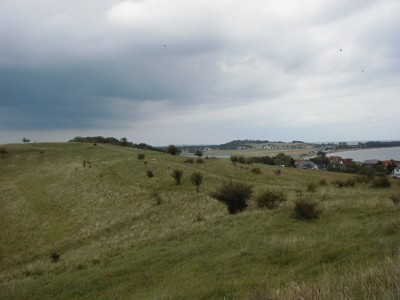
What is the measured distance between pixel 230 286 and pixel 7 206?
37.4 metres

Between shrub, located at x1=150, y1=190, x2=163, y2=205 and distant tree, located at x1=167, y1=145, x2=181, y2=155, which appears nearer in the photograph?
shrub, located at x1=150, y1=190, x2=163, y2=205

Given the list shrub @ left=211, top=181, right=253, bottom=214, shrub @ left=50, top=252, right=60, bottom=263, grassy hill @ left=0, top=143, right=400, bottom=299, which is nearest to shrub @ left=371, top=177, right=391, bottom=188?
grassy hill @ left=0, top=143, right=400, bottom=299

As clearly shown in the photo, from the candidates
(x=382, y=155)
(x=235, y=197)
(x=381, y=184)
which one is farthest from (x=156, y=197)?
(x=382, y=155)

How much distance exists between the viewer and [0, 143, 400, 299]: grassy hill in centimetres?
830

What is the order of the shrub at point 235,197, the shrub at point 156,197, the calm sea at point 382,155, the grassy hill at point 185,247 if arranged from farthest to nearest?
the calm sea at point 382,155, the shrub at point 156,197, the shrub at point 235,197, the grassy hill at point 185,247

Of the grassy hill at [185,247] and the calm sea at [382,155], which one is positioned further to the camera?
the calm sea at [382,155]

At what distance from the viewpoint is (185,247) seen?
1486 cm

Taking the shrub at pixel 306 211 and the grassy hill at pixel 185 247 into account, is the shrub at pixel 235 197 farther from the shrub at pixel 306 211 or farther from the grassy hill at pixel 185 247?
the shrub at pixel 306 211

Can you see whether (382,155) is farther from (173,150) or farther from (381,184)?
(381,184)

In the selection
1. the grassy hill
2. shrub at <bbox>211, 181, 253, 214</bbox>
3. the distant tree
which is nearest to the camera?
the grassy hill

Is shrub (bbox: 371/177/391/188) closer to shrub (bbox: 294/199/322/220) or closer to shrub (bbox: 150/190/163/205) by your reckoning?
shrub (bbox: 150/190/163/205)

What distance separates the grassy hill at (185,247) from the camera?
830cm

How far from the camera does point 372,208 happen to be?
1828cm

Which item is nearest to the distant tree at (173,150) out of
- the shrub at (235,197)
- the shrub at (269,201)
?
the shrub at (235,197)
